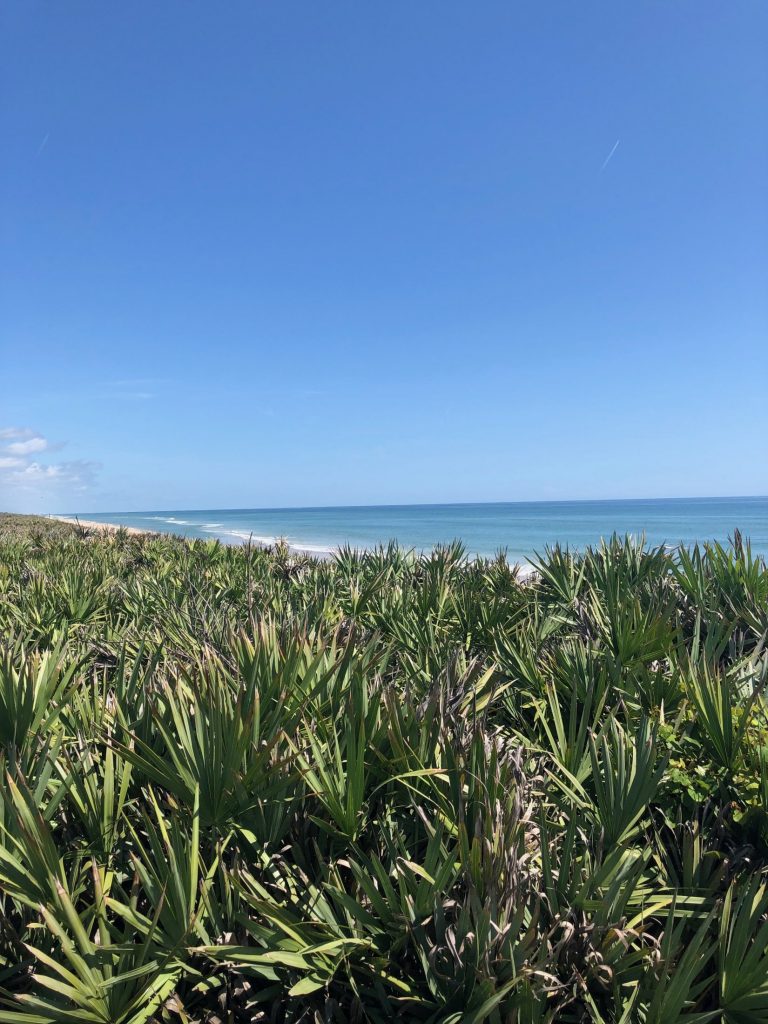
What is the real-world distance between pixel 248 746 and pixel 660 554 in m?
4.93

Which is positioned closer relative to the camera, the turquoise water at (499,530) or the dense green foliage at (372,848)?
the dense green foliage at (372,848)

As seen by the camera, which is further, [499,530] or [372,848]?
[499,530]

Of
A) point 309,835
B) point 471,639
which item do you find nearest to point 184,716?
point 309,835

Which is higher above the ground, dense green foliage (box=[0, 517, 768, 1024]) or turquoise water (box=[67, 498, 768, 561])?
dense green foliage (box=[0, 517, 768, 1024])

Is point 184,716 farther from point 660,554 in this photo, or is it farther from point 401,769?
point 660,554

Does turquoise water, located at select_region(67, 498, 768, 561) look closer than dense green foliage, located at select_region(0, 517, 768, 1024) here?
No

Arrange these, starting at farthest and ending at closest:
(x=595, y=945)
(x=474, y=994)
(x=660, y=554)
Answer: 1. (x=660, y=554)
2. (x=595, y=945)
3. (x=474, y=994)

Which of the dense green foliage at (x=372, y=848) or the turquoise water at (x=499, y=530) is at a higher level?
the dense green foliage at (x=372, y=848)

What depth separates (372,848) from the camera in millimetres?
2139

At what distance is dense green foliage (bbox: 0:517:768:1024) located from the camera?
1.58 meters

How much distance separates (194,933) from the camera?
1.73 m

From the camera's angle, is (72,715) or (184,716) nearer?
(184,716)

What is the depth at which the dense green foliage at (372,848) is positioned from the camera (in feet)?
5.19

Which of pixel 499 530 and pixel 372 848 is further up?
pixel 372 848
